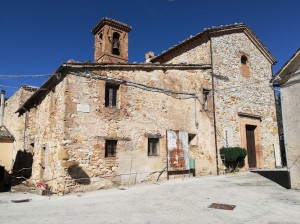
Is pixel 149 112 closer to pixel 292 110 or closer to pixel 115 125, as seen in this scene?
pixel 115 125

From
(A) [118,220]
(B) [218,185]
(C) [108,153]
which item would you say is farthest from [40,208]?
(B) [218,185]

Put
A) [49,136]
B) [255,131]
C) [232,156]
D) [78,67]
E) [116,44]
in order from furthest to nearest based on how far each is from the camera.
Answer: [255,131], [116,44], [232,156], [49,136], [78,67]

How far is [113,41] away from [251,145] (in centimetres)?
993

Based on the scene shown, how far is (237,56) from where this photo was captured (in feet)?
51.3

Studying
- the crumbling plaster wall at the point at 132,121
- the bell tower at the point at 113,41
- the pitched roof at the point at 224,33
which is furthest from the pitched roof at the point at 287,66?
the bell tower at the point at 113,41

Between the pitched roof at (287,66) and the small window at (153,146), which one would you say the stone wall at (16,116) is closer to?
the small window at (153,146)

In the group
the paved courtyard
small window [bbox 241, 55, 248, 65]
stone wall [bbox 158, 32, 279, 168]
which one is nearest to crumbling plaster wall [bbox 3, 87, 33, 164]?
the paved courtyard

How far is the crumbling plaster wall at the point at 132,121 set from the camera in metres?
9.59

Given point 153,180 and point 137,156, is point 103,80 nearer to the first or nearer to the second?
point 137,156

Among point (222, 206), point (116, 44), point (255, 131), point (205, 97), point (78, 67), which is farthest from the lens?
point (255, 131)

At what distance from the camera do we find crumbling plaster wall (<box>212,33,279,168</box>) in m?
14.4

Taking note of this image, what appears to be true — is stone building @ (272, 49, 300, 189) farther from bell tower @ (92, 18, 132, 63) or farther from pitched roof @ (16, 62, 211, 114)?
bell tower @ (92, 18, 132, 63)

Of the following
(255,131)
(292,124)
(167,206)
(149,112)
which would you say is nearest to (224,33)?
(255,131)

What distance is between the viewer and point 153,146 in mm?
11523
